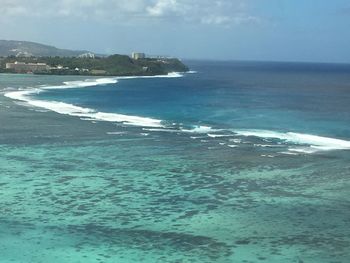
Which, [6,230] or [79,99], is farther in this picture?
[79,99]

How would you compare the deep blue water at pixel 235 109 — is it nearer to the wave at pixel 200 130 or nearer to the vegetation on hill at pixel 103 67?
the wave at pixel 200 130

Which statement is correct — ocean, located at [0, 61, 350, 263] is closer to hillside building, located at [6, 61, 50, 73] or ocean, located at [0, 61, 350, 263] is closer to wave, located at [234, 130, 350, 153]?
wave, located at [234, 130, 350, 153]

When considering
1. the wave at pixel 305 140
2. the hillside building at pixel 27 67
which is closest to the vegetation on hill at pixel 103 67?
the hillside building at pixel 27 67

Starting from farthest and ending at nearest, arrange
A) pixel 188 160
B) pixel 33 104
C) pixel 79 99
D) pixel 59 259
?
pixel 79 99, pixel 33 104, pixel 188 160, pixel 59 259

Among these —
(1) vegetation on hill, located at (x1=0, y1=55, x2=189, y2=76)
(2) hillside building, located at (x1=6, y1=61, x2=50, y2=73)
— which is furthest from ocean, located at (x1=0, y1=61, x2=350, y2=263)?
(2) hillside building, located at (x1=6, y1=61, x2=50, y2=73)

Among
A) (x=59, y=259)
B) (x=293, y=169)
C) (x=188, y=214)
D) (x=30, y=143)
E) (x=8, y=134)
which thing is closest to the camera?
(x=59, y=259)

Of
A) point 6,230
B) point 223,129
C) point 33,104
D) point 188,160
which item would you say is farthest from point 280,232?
point 33,104

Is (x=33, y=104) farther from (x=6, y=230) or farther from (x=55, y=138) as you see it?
(x=6, y=230)
